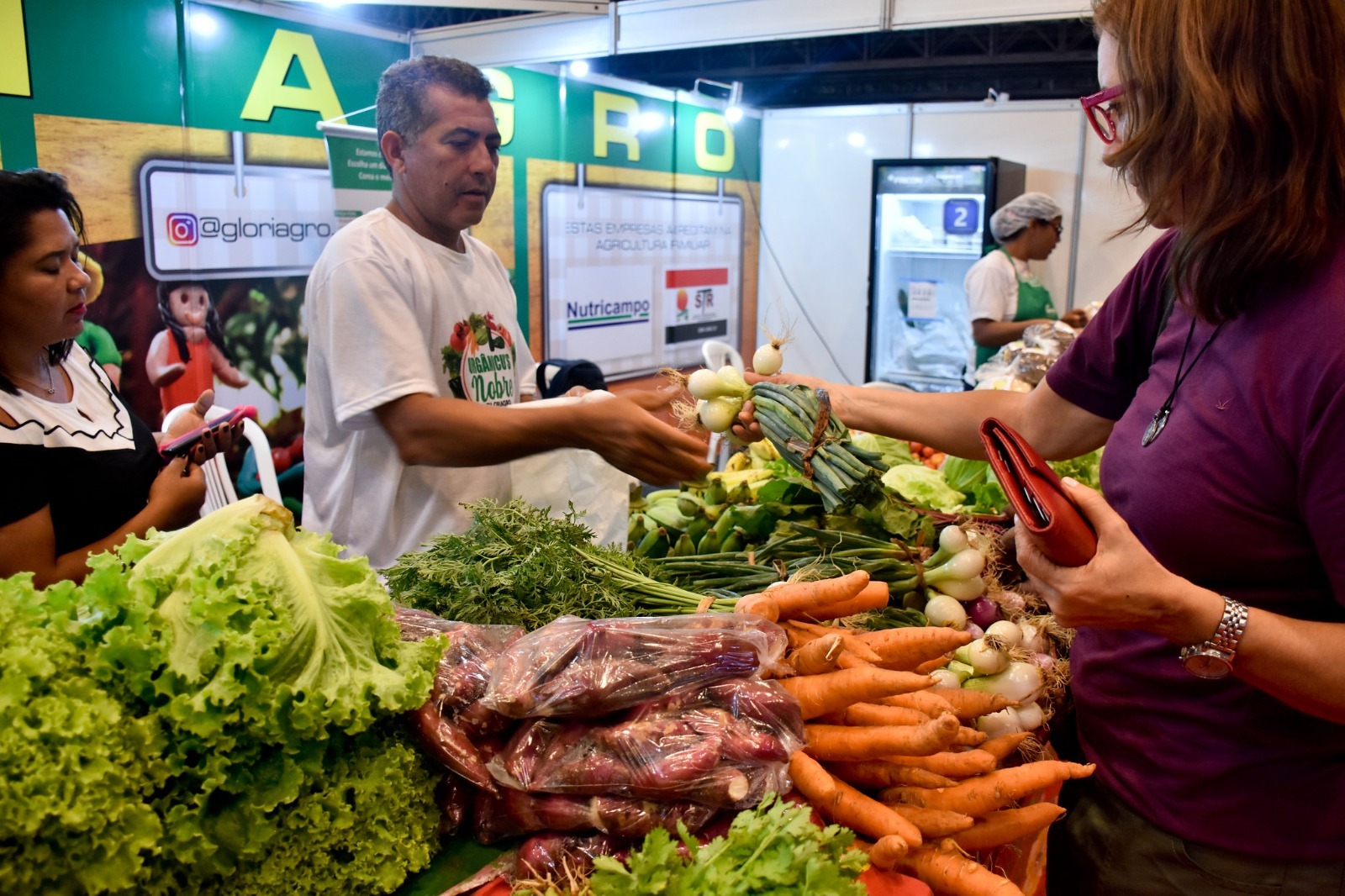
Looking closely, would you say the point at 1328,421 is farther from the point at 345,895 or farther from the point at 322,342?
Result: the point at 322,342

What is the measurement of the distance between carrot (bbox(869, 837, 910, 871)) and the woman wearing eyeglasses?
1.35 ft

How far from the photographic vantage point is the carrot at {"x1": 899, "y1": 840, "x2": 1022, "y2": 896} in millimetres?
1518

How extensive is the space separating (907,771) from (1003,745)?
11.0 inches

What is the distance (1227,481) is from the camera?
1.39m

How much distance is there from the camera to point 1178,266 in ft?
4.84

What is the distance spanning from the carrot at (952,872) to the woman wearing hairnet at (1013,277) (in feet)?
17.0

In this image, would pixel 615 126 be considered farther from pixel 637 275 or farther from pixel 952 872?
pixel 952 872

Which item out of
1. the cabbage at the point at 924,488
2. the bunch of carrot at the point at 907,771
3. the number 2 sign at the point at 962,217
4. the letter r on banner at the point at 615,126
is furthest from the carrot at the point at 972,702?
the number 2 sign at the point at 962,217

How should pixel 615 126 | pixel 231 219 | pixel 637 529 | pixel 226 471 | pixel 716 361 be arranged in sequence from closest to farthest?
pixel 637 529 → pixel 226 471 → pixel 231 219 → pixel 716 361 → pixel 615 126

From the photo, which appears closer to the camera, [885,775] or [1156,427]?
[1156,427]

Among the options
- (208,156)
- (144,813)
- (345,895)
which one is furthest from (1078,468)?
(208,156)

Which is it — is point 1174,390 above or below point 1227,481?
above

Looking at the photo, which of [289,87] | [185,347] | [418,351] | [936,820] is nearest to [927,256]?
[289,87]

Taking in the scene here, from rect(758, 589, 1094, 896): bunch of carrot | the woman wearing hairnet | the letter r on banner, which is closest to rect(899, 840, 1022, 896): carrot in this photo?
rect(758, 589, 1094, 896): bunch of carrot
